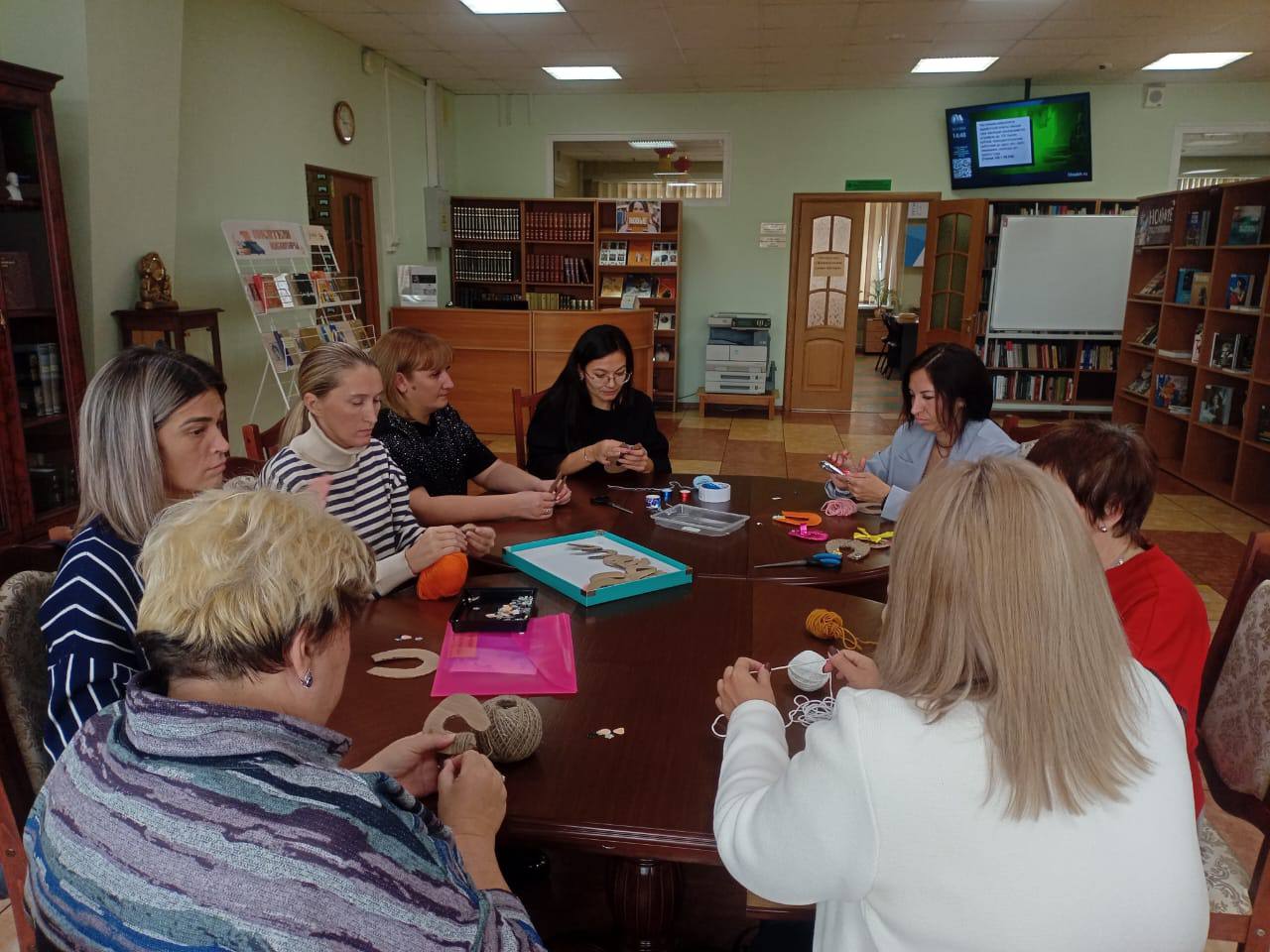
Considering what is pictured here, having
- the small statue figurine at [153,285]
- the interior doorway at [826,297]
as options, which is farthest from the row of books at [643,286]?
the small statue figurine at [153,285]

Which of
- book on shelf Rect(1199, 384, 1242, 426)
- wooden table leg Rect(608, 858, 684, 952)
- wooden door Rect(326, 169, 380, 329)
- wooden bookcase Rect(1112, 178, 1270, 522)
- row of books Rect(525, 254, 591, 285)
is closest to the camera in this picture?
wooden table leg Rect(608, 858, 684, 952)

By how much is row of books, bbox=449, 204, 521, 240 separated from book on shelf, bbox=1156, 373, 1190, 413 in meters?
5.81

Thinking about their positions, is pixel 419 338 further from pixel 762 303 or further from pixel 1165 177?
pixel 1165 177

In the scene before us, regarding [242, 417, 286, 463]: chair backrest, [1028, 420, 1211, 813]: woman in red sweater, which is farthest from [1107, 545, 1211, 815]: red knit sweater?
[242, 417, 286, 463]: chair backrest

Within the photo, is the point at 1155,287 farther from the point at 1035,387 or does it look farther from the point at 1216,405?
the point at 1035,387

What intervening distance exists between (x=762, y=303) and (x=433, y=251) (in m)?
3.31

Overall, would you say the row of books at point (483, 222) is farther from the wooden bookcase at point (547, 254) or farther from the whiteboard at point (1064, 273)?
the whiteboard at point (1064, 273)

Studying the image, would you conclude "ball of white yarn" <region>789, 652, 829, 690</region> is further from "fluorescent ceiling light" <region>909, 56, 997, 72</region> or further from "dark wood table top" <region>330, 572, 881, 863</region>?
"fluorescent ceiling light" <region>909, 56, 997, 72</region>

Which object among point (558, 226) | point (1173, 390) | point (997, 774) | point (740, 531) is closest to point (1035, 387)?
point (1173, 390)

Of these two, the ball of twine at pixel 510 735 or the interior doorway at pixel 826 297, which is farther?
the interior doorway at pixel 826 297

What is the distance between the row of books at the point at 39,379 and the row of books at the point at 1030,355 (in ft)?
24.9

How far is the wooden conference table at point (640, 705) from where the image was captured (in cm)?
118

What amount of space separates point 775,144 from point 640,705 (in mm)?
8215

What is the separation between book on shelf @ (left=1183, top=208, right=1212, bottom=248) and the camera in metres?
6.23
